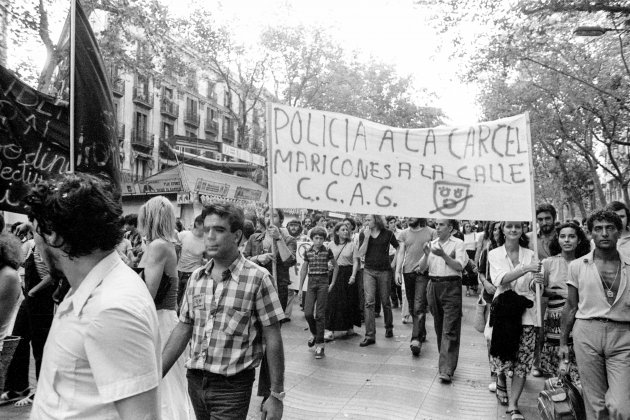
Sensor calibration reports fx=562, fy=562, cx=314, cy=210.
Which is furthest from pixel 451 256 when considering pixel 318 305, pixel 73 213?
pixel 73 213

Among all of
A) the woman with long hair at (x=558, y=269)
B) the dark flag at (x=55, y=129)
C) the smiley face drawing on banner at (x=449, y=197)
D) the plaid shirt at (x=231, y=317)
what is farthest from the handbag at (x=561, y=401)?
the dark flag at (x=55, y=129)

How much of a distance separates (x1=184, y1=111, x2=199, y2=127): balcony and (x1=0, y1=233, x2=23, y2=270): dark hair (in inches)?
1679

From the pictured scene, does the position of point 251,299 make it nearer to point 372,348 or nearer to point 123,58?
point 372,348

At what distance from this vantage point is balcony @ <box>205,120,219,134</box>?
4822 cm

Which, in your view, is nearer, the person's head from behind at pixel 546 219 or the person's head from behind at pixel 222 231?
Answer: the person's head from behind at pixel 222 231

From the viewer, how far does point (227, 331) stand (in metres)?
2.94

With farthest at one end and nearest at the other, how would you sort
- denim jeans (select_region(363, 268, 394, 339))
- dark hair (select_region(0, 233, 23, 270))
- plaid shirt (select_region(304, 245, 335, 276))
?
denim jeans (select_region(363, 268, 394, 339)) < plaid shirt (select_region(304, 245, 335, 276)) < dark hair (select_region(0, 233, 23, 270))

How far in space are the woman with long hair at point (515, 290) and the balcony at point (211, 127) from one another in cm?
4441

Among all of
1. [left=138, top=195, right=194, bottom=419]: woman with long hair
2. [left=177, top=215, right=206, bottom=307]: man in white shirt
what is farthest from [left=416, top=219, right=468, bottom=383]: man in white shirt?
[left=138, top=195, right=194, bottom=419]: woman with long hair

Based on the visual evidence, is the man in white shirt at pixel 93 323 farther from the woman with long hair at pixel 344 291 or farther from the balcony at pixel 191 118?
the balcony at pixel 191 118

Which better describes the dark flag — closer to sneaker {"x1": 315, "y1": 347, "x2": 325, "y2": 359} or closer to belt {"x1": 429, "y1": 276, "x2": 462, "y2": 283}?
belt {"x1": 429, "y1": 276, "x2": 462, "y2": 283}

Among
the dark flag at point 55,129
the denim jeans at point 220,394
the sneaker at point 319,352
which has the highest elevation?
the dark flag at point 55,129

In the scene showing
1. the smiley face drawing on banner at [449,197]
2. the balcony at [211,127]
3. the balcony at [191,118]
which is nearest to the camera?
the smiley face drawing on banner at [449,197]

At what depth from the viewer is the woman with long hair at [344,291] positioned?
28.7 ft
